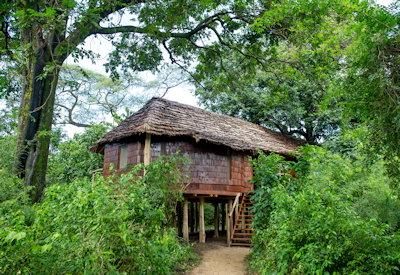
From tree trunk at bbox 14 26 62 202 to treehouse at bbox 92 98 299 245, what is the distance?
151 inches

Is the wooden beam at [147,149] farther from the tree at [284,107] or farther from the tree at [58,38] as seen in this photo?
the tree at [284,107]

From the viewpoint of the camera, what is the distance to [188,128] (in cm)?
1469

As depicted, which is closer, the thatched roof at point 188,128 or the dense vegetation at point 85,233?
the dense vegetation at point 85,233

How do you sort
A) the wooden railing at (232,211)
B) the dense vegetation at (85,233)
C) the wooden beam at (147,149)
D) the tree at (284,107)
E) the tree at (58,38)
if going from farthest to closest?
the tree at (284,107)
the wooden railing at (232,211)
the wooden beam at (147,149)
the tree at (58,38)
the dense vegetation at (85,233)

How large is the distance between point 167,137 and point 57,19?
7539 millimetres

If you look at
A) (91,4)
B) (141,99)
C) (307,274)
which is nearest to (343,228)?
(307,274)

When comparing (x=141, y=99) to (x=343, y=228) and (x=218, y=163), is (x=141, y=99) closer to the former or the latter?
(x=218, y=163)

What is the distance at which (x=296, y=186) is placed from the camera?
34.5ft

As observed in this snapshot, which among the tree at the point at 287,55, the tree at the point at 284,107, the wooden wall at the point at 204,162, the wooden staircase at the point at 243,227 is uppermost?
the tree at the point at 284,107

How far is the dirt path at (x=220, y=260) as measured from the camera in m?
10.4

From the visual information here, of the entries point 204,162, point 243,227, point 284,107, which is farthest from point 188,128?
point 284,107

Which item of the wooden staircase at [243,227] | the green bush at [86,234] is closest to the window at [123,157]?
the wooden staircase at [243,227]

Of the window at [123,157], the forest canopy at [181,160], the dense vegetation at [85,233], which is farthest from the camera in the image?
the window at [123,157]

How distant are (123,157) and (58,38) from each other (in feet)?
21.9
